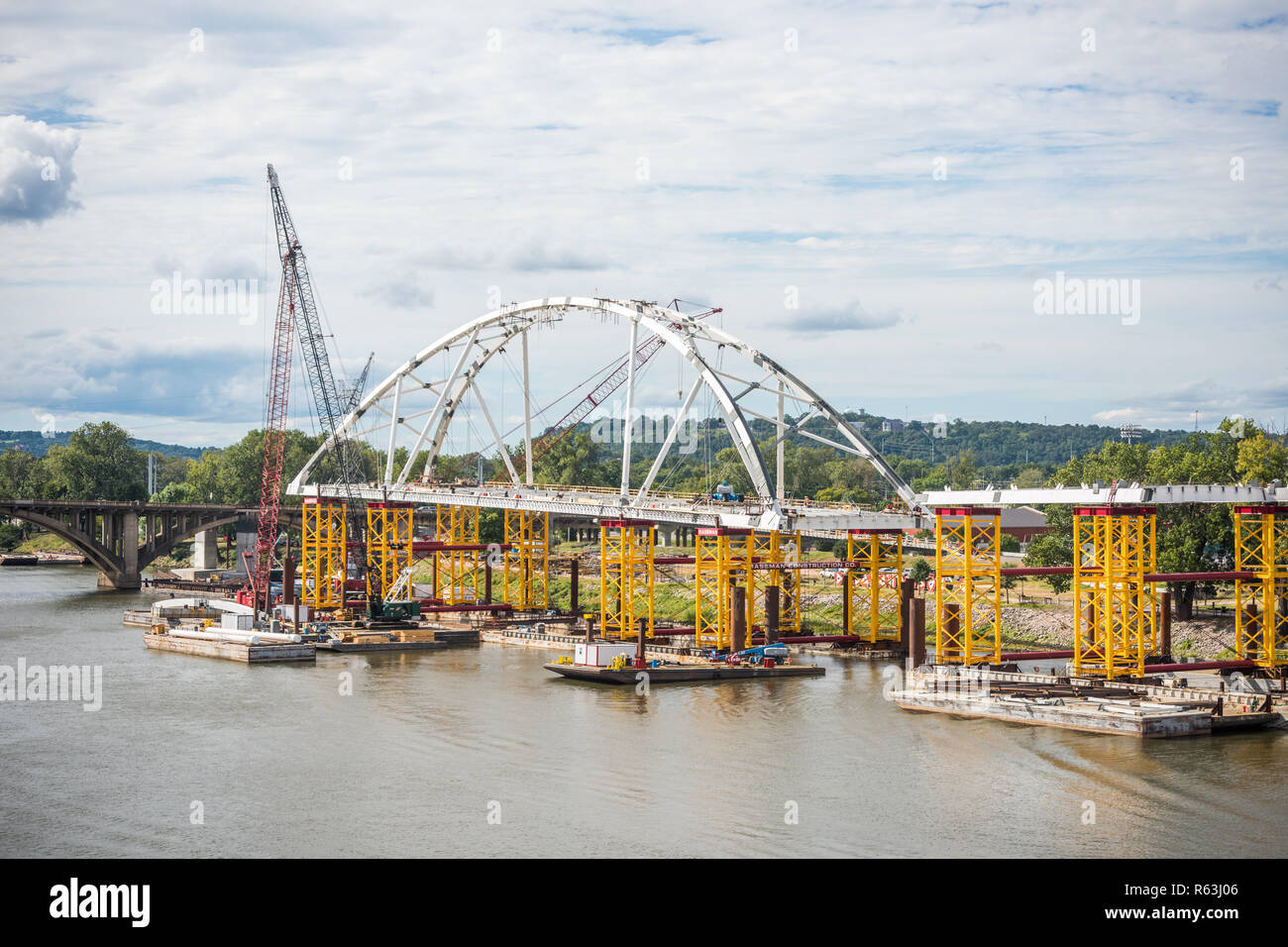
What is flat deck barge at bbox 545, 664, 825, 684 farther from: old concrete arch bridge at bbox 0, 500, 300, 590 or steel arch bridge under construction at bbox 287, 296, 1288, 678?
old concrete arch bridge at bbox 0, 500, 300, 590

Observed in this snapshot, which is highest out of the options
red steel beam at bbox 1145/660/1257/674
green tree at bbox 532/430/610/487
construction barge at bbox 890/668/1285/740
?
green tree at bbox 532/430/610/487

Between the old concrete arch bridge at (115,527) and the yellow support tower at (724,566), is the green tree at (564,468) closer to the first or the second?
the old concrete arch bridge at (115,527)

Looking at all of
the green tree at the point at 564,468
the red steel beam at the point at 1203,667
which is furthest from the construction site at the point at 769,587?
the green tree at the point at 564,468

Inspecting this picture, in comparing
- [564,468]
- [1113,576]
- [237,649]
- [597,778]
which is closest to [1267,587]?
[1113,576]

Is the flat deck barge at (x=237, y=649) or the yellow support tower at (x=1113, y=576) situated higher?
the yellow support tower at (x=1113, y=576)

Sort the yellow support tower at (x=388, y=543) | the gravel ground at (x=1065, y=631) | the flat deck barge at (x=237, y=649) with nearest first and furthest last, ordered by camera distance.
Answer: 1. the gravel ground at (x=1065, y=631)
2. the flat deck barge at (x=237, y=649)
3. the yellow support tower at (x=388, y=543)

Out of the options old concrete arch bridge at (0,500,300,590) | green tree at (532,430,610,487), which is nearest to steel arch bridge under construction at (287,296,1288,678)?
old concrete arch bridge at (0,500,300,590)
